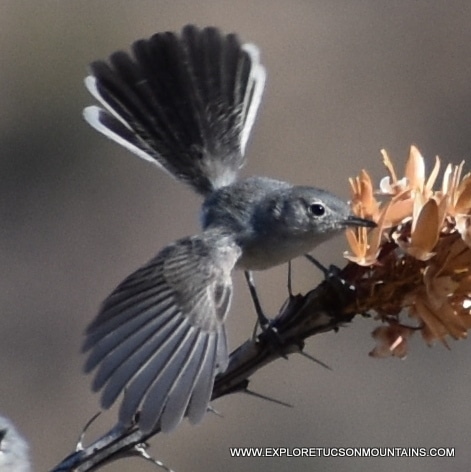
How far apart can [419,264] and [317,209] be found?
934mm

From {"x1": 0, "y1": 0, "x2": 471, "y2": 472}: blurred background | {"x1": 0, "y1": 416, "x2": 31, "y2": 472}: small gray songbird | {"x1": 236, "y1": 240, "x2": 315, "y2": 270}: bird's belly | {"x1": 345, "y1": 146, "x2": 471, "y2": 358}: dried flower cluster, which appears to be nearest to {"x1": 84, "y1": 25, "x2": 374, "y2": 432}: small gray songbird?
{"x1": 236, "y1": 240, "x2": 315, "y2": 270}: bird's belly

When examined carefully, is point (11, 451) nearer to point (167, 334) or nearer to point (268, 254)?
point (167, 334)

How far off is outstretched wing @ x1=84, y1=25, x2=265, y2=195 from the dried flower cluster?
5.00 ft

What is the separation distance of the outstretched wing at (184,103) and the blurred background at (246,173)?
2793 mm

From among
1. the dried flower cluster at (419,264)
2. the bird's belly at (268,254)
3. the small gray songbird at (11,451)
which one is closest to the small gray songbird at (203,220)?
the bird's belly at (268,254)

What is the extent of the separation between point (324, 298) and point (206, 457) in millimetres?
5432

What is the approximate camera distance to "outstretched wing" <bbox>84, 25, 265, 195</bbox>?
4508 mm

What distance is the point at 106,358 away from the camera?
3260 millimetres

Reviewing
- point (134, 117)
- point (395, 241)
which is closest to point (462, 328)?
point (395, 241)

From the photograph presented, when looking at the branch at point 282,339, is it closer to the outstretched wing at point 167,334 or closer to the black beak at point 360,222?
the outstretched wing at point 167,334

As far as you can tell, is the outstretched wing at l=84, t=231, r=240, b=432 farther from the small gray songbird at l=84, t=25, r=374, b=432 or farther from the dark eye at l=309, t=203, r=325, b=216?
the dark eye at l=309, t=203, r=325, b=216

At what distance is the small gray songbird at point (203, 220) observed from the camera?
3240 millimetres

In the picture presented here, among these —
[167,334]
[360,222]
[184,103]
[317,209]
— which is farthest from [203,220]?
[360,222]

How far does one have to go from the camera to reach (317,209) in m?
3.89
